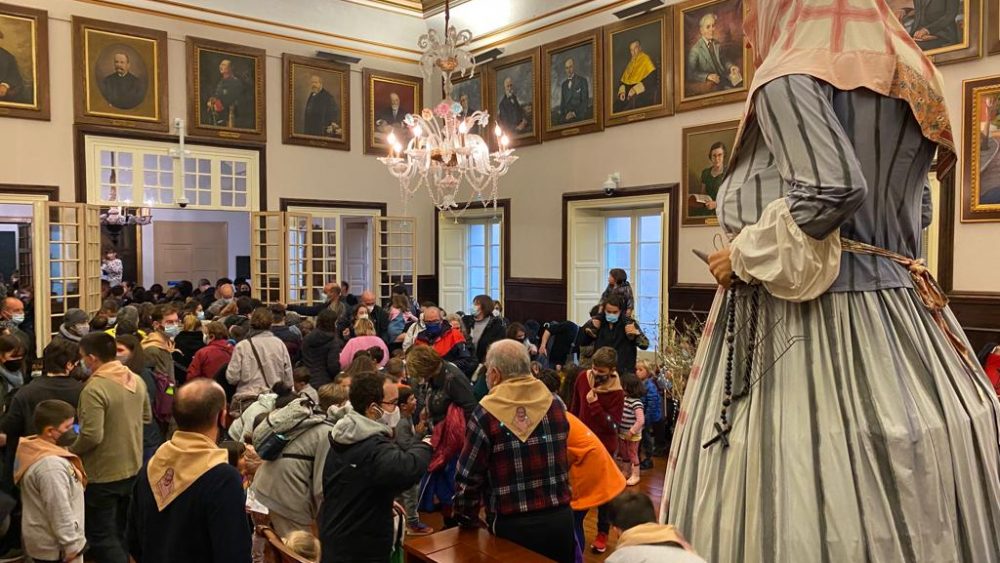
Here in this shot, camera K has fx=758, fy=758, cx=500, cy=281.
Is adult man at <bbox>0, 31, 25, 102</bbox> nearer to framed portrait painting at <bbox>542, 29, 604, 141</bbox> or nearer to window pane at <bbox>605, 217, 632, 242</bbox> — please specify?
framed portrait painting at <bbox>542, 29, 604, 141</bbox>

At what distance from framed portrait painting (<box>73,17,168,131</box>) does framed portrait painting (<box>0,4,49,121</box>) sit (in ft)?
1.33

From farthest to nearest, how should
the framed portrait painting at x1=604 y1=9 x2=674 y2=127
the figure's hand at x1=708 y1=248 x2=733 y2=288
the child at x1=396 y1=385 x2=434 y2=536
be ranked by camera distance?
the framed portrait painting at x1=604 y1=9 x2=674 y2=127
the child at x1=396 y1=385 x2=434 y2=536
the figure's hand at x1=708 y1=248 x2=733 y2=288

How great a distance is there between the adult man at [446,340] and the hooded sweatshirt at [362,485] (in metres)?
4.10

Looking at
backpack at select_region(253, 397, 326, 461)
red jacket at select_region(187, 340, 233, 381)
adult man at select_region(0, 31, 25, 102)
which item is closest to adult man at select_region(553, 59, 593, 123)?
red jacket at select_region(187, 340, 233, 381)

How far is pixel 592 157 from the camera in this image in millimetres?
11625

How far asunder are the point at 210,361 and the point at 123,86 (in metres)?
6.33

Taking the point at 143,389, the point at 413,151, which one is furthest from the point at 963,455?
the point at 413,151

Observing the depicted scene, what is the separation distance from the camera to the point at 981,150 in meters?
7.71

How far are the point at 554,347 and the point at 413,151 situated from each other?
305 centimetres

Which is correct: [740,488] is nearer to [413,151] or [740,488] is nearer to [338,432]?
[338,432]

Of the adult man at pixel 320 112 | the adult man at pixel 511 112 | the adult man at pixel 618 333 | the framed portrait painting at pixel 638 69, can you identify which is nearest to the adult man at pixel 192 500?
the adult man at pixel 618 333

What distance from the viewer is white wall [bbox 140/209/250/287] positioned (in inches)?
632

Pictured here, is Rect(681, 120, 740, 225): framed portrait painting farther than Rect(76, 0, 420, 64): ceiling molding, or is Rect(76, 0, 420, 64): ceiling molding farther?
Rect(76, 0, 420, 64): ceiling molding

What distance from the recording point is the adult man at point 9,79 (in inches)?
392
